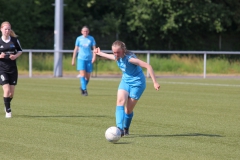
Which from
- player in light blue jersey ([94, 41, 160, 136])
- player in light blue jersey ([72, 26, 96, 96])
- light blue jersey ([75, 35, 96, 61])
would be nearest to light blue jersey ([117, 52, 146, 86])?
player in light blue jersey ([94, 41, 160, 136])

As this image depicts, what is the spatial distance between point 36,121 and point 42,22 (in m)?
30.6

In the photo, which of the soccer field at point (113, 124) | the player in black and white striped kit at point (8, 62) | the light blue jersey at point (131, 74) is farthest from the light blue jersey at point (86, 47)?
the light blue jersey at point (131, 74)

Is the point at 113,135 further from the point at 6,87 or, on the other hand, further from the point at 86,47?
the point at 86,47

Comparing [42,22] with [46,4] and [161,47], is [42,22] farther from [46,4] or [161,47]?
[161,47]

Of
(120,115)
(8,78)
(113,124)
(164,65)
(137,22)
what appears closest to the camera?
(120,115)

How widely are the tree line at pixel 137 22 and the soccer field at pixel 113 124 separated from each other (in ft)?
75.7

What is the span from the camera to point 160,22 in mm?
43469

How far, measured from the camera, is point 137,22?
43.2 meters

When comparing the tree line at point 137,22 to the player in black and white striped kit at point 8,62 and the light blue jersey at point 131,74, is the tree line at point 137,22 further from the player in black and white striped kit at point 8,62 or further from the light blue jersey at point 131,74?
the light blue jersey at point 131,74

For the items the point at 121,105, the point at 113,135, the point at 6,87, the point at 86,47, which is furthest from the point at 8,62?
the point at 86,47

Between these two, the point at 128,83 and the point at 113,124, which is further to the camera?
the point at 113,124

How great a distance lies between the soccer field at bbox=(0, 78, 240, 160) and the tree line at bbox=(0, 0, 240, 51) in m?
23.1

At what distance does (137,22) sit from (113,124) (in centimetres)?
3147

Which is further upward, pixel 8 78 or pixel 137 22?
pixel 137 22
